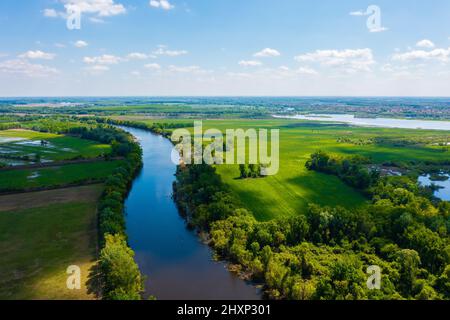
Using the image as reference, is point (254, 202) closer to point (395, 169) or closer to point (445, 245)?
point (445, 245)

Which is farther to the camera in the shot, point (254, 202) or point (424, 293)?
point (254, 202)

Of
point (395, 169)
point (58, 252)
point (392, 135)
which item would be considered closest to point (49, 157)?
point (58, 252)

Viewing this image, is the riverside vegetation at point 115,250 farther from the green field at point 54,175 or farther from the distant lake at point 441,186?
the distant lake at point 441,186

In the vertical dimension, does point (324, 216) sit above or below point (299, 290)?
above

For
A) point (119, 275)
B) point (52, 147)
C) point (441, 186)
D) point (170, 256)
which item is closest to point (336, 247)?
point (170, 256)

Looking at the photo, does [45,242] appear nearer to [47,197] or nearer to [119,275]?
[119,275]

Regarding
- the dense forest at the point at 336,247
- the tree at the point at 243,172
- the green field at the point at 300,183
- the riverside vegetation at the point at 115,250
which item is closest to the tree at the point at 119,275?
the riverside vegetation at the point at 115,250
